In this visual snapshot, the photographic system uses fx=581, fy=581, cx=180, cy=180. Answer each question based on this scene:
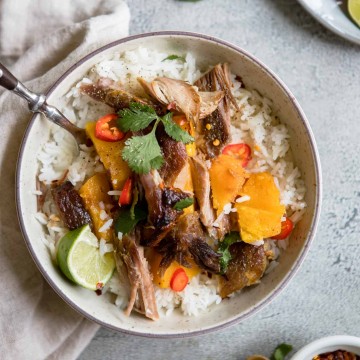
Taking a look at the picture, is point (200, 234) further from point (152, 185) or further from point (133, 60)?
point (133, 60)

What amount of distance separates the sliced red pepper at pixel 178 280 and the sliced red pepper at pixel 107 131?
2.71 feet

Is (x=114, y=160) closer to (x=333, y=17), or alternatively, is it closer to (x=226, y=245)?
(x=226, y=245)

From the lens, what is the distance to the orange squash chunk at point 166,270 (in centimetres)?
328

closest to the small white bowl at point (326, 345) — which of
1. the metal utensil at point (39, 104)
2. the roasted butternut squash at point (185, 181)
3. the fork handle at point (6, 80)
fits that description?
the roasted butternut squash at point (185, 181)

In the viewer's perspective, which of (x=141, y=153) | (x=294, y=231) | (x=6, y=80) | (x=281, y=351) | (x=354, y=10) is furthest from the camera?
(x=281, y=351)

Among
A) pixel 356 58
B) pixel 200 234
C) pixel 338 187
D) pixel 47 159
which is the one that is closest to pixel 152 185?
pixel 200 234

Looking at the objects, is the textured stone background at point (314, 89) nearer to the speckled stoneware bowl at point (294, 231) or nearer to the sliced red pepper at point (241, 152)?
the speckled stoneware bowl at point (294, 231)

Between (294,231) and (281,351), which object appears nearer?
(294,231)

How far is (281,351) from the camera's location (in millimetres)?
3725

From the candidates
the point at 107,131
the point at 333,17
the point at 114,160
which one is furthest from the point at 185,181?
the point at 333,17

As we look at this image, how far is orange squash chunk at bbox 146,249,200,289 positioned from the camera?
10.8ft

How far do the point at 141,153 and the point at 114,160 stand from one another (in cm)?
21

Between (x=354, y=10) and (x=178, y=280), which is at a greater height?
(x=354, y=10)

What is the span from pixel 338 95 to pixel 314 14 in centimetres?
53
